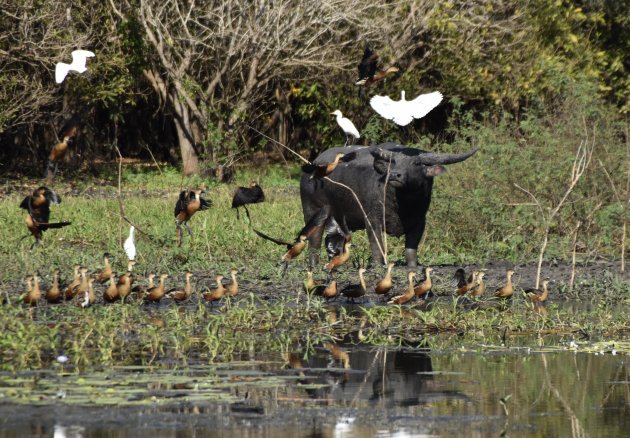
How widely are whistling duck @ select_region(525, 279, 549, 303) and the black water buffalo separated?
2.41 m

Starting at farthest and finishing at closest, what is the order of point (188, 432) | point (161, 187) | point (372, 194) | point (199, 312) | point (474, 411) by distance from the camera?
1. point (161, 187)
2. point (372, 194)
3. point (199, 312)
4. point (474, 411)
5. point (188, 432)

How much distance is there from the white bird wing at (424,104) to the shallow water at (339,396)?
526 centimetres

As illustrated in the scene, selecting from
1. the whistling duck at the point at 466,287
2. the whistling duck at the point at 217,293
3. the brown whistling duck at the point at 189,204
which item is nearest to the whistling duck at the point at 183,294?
the whistling duck at the point at 217,293

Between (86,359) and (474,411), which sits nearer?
(474,411)

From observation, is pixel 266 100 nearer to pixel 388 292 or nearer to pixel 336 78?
pixel 336 78

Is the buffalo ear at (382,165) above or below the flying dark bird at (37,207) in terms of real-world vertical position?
above

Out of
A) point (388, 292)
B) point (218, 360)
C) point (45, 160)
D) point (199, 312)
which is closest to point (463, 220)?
point (388, 292)

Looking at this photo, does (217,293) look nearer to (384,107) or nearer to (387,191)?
(387,191)

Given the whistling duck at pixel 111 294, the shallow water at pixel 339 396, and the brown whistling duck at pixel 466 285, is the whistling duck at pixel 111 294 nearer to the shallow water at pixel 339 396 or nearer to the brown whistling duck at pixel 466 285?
the shallow water at pixel 339 396

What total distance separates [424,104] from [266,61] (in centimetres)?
1157

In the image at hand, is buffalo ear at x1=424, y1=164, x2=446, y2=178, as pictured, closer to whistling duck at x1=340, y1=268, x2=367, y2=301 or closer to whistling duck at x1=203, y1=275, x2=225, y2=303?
whistling duck at x1=340, y1=268, x2=367, y2=301

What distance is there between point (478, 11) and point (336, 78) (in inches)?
132

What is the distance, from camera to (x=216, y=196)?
22.0 metres

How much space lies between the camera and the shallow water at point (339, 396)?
8.12 m
